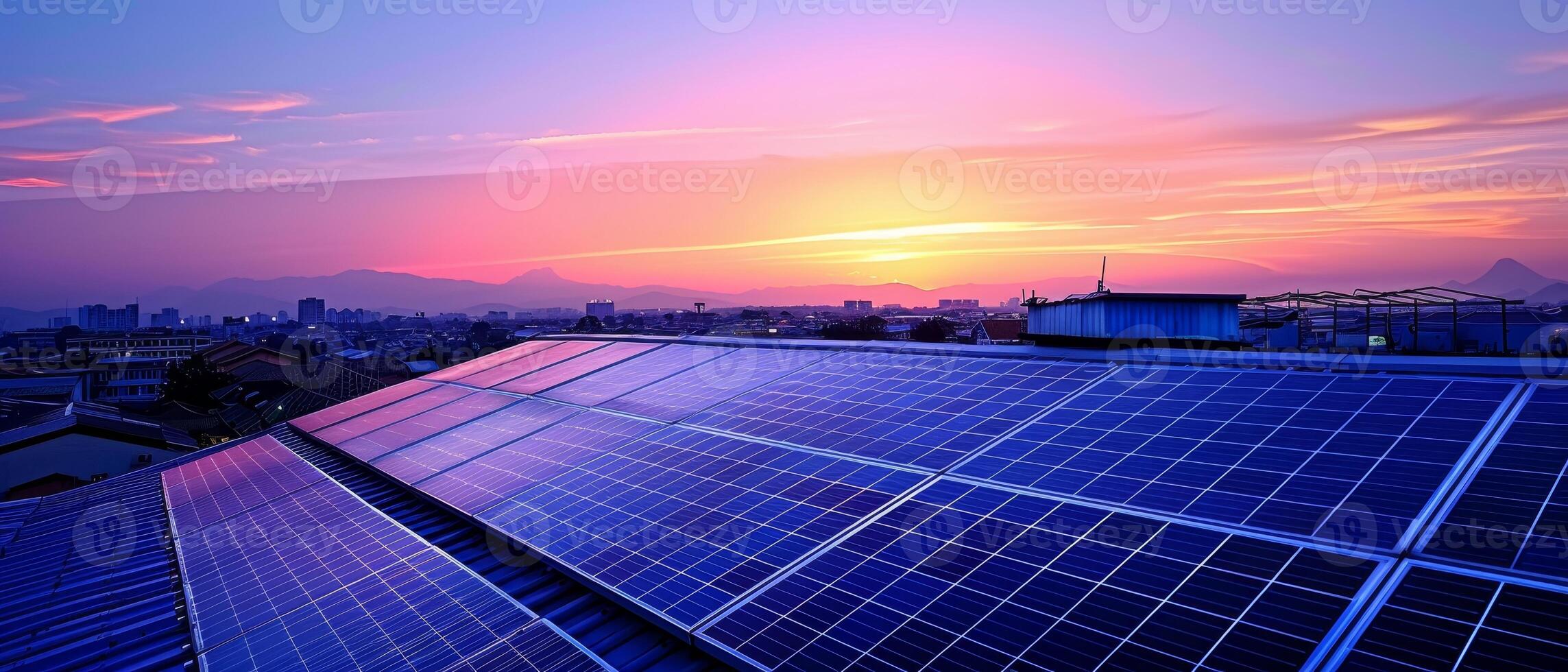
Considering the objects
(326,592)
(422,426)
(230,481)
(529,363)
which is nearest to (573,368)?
(529,363)

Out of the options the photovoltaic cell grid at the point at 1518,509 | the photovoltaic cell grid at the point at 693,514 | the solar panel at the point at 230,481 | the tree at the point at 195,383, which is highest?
the photovoltaic cell grid at the point at 1518,509

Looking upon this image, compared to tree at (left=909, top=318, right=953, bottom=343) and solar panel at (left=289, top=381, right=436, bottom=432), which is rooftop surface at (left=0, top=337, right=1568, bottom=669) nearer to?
solar panel at (left=289, top=381, right=436, bottom=432)

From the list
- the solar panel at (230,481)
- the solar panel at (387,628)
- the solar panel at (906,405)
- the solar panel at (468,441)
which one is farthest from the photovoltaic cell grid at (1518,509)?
the solar panel at (230,481)

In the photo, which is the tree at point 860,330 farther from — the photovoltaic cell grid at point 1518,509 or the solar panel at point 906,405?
the photovoltaic cell grid at point 1518,509

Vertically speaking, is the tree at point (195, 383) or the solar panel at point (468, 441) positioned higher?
the solar panel at point (468, 441)

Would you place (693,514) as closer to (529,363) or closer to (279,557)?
(279,557)

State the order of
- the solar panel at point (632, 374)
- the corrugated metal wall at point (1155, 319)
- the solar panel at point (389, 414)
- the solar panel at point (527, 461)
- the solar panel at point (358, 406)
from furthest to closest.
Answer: the solar panel at point (358, 406), the corrugated metal wall at point (1155, 319), the solar panel at point (389, 414), the solar panel at point (632, 374), the solar panel at point (527, 461)

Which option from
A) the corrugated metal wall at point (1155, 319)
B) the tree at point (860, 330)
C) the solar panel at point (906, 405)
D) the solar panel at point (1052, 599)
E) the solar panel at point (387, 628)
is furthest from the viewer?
the tree at point (860, 330)
